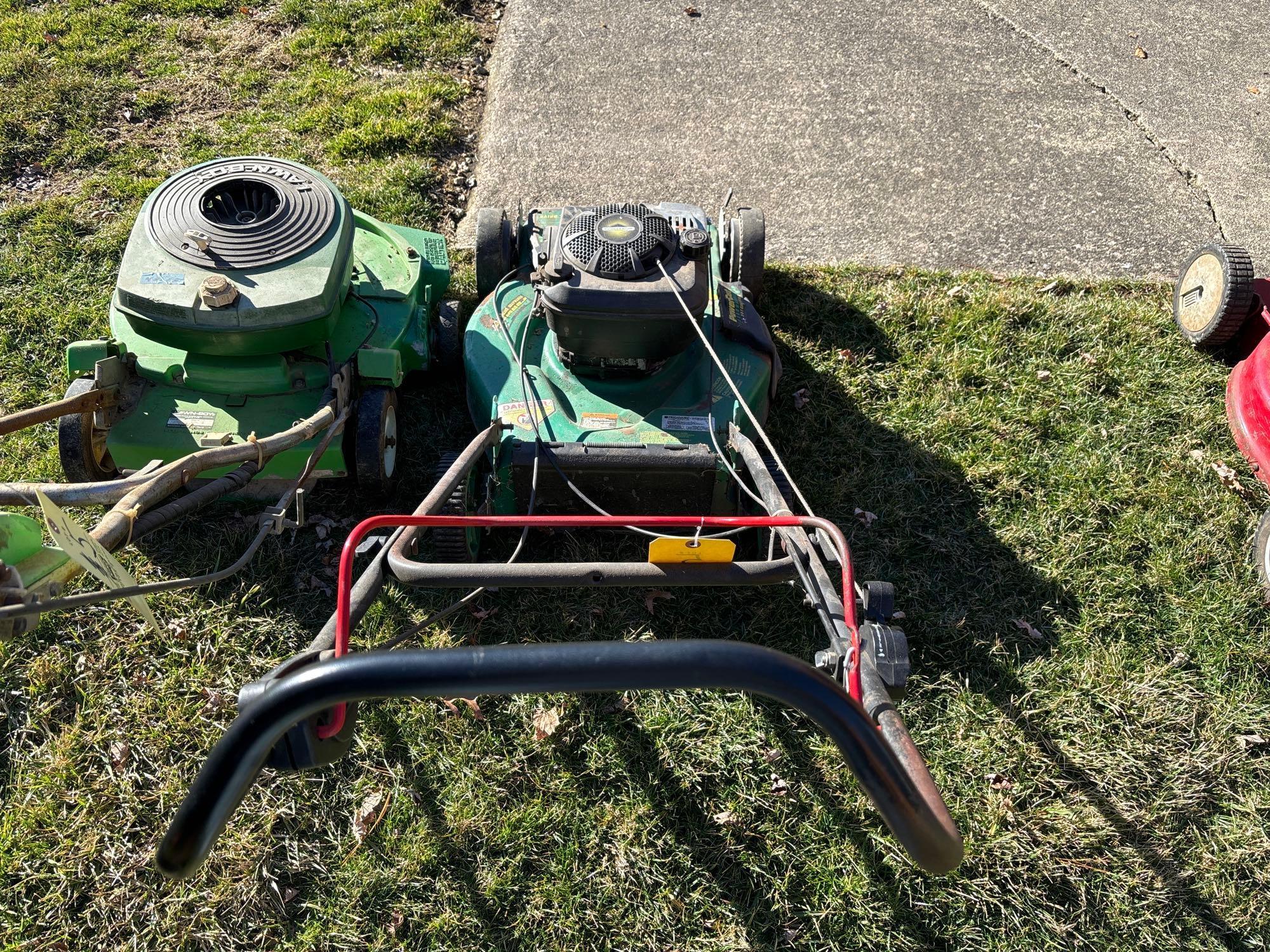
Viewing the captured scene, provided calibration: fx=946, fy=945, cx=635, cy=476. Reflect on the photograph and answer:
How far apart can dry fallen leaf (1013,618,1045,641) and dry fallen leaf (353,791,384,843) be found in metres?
2.07

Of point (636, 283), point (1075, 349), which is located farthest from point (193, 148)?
point (1075, 349)

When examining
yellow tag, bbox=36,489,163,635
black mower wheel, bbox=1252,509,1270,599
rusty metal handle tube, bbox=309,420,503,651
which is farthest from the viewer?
black mower wheel, bbox=1252,509,1270,599

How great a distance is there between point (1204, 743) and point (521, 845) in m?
2.05

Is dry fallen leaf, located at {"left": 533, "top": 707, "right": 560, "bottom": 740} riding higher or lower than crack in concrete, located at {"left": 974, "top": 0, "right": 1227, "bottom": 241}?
lower

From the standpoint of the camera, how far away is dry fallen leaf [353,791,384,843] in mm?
2568

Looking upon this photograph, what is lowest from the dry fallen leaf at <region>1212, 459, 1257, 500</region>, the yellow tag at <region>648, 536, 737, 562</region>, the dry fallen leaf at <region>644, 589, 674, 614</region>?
the dry fallen leaf at <region>644, 589, 674, 614</region>

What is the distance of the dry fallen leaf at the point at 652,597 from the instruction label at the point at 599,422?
567 mm

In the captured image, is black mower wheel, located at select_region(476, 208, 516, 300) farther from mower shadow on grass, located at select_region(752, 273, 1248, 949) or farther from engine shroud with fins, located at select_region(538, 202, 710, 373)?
A: mower shadow on grass, located at select_region(752, 273, 1248, 949)

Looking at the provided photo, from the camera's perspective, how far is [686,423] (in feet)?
10.1

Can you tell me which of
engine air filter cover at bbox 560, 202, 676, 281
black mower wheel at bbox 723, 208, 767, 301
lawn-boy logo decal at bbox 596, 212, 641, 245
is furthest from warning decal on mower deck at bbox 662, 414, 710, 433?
black mower wheel at bbox 723, 208, 767, 301

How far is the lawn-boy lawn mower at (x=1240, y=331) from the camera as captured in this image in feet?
11.4

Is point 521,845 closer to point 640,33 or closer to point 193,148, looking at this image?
point 193,148

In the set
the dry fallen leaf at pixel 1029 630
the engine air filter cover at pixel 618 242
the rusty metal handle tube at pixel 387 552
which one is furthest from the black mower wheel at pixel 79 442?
Result: the dry fallen leaf at pixel 1029 630

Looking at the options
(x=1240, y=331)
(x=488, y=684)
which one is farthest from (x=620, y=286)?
(x=1240, y=331)
